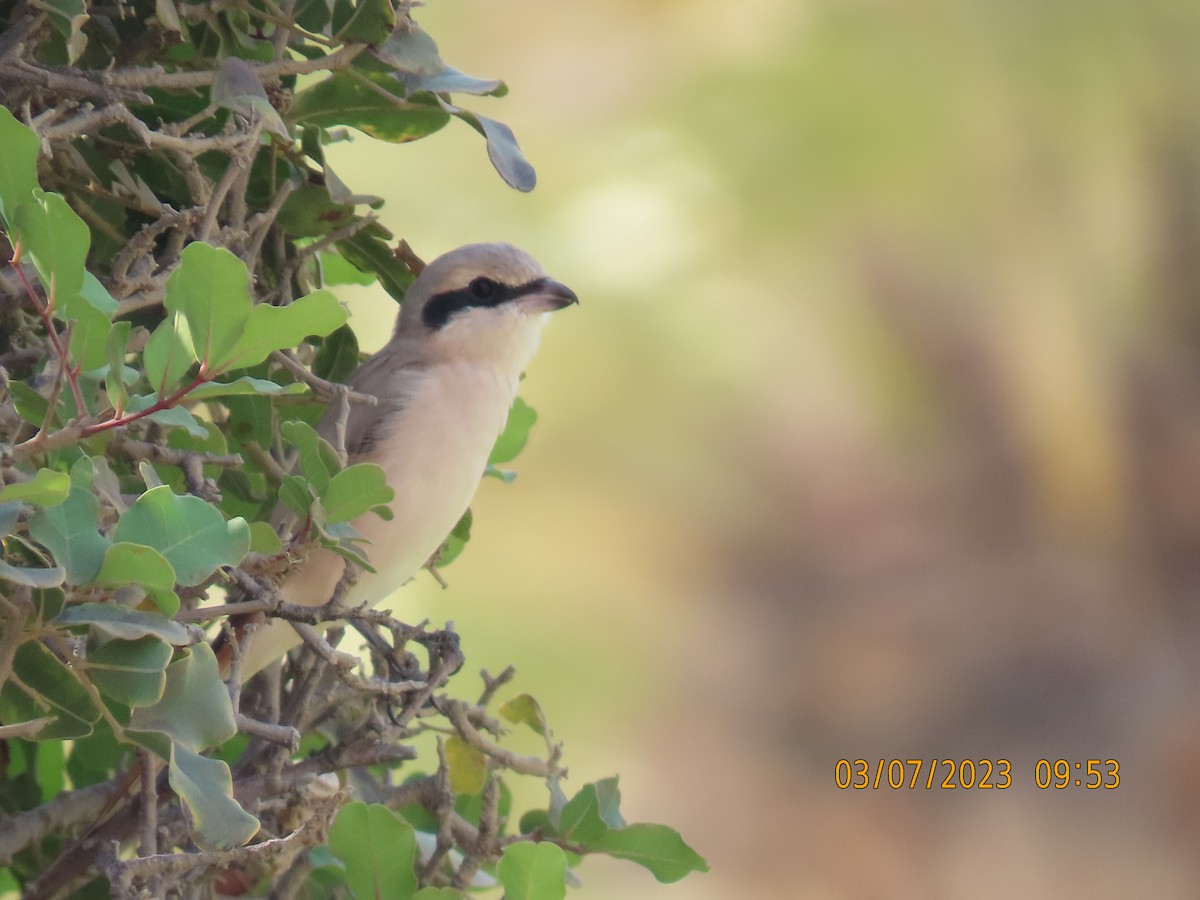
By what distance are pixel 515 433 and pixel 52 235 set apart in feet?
3.72

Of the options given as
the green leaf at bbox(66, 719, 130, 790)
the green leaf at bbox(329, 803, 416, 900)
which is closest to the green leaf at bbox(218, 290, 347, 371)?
the green leaf at bbox(329, 803, 416, 900)

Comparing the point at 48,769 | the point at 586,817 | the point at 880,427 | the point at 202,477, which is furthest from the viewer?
the point at 880,427

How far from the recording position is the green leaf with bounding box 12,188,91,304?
90 cm

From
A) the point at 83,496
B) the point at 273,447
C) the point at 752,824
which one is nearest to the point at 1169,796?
the point at 752,824

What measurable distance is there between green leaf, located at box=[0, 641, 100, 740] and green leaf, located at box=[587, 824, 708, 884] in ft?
1.89

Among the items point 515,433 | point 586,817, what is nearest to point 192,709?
point 586,817

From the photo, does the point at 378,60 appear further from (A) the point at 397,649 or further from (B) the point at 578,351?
(B) the point at 578,351

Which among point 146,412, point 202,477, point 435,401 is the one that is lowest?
point 146,412

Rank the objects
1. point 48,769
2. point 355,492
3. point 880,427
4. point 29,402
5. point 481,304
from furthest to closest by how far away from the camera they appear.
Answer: point 880,427 → point 481,304 → point 48,769 → point 355,492 → point 29,402

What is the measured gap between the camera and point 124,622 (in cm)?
89

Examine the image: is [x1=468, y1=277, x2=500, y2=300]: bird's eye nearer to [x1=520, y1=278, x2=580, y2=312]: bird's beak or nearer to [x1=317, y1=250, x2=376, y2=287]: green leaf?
[x1=520, y1=278, x2=580, y2=312]: bird's beak

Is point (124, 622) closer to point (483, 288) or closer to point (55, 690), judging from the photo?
point (55, 690)

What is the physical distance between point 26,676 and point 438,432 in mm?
1053

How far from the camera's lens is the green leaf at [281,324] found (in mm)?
944
